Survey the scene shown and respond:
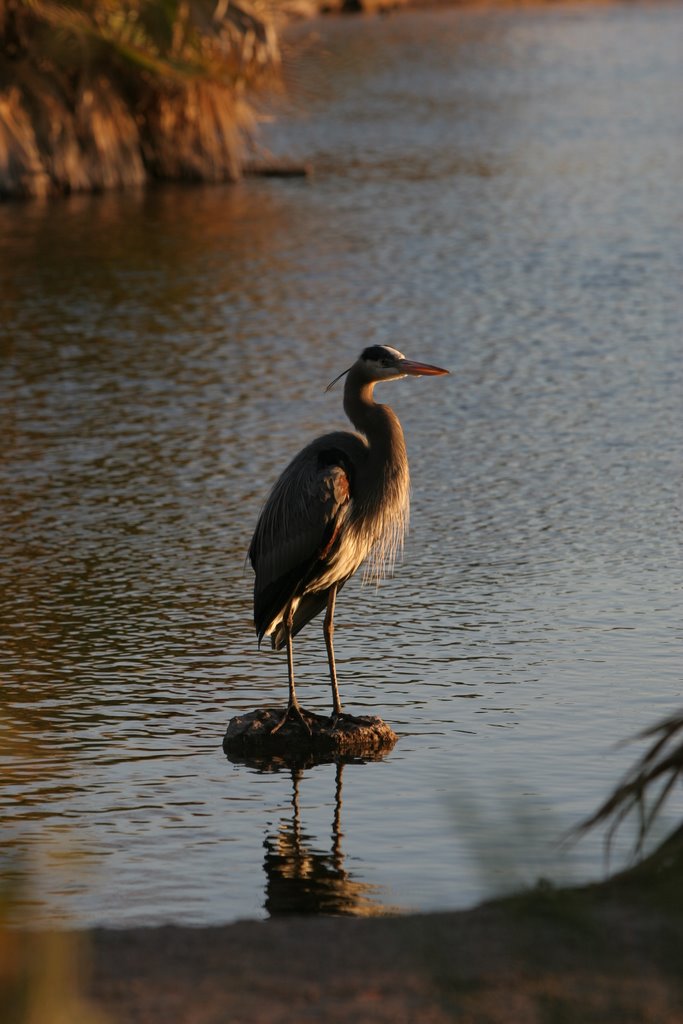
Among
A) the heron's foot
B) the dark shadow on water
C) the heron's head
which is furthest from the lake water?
the heron's head

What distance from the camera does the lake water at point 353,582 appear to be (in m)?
6.00

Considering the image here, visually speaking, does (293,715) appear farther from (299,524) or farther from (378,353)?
(378,353)

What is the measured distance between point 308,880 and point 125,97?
16.4 m

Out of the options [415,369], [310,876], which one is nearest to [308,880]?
[310,876]

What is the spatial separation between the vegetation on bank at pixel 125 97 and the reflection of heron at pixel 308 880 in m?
14.0

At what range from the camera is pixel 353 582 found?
29.9ft

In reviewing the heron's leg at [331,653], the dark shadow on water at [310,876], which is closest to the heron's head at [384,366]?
the heron's leg at [331,653]

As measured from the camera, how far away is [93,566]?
916cm

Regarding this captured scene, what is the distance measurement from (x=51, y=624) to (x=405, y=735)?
6.89ft

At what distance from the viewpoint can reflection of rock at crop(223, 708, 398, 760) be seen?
674 cm

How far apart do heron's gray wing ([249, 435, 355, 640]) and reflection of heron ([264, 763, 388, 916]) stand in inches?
39.9

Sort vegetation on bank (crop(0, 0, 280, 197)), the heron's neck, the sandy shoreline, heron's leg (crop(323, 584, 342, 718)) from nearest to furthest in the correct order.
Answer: the sandy shoreline, heron's leg (crop(323, 584, 342, 718)), the heron's neck, vegetation on bank (crop(0, 0, 280, 197))

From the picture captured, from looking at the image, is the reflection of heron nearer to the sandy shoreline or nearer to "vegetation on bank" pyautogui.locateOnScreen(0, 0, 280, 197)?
the sandy shoreline

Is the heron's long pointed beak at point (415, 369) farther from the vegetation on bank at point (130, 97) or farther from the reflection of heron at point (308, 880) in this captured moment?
the vegetation on bank at point (130, 97)
